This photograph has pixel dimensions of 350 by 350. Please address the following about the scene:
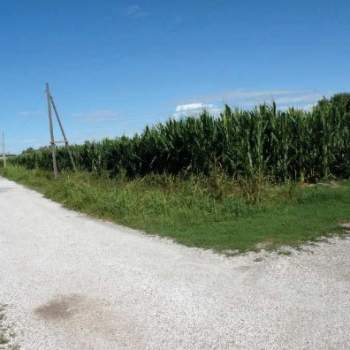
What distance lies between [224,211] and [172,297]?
5.09 m

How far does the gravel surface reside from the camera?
3.91 m

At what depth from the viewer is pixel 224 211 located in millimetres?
9852

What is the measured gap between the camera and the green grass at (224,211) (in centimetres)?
740

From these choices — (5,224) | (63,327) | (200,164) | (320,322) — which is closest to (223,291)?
(320,322)

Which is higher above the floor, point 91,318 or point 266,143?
point 266,143

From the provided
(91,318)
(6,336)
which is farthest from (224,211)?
(6,336)

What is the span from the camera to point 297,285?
504 cm

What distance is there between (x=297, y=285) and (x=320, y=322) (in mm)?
1018

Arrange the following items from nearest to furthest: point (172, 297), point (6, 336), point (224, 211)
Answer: point (6, 336) → point (172, 297) → point (224, 211)

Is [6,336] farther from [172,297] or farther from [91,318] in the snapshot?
[172,297]

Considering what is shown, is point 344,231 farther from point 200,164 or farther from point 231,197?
point 200,164

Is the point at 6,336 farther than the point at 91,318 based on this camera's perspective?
No

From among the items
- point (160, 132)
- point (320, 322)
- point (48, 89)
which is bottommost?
point (320, 322)

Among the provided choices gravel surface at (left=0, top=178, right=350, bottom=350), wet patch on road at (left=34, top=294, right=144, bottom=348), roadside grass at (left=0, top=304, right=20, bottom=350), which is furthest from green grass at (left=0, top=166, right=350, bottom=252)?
roadside grass at (left=0, top=304, right=20, bottom=350)
